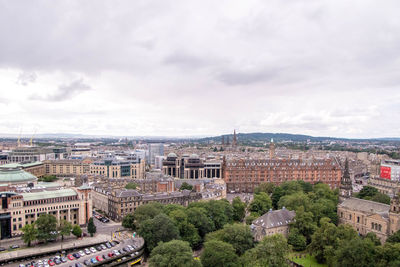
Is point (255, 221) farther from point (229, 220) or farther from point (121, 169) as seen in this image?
point (121, 169)

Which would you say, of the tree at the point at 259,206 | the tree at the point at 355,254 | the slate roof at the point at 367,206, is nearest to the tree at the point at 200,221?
the tree at the point at 259,206

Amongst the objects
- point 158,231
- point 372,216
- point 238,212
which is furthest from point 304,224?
point 158,231

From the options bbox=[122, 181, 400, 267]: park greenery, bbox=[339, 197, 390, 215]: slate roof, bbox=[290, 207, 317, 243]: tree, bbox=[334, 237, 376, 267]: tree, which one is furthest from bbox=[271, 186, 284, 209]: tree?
bbox=[334, 237, 376, 267]: tree

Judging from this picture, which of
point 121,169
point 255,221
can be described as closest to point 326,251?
point 255,221

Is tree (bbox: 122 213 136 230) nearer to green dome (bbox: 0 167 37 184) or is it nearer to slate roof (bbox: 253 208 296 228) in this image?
slate roof (bbox: 253 208 296 228)

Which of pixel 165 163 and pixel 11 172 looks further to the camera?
pixel 165 163

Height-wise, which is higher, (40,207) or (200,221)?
(40,207)

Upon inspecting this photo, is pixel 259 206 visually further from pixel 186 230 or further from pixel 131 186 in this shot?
pixel 131 186
